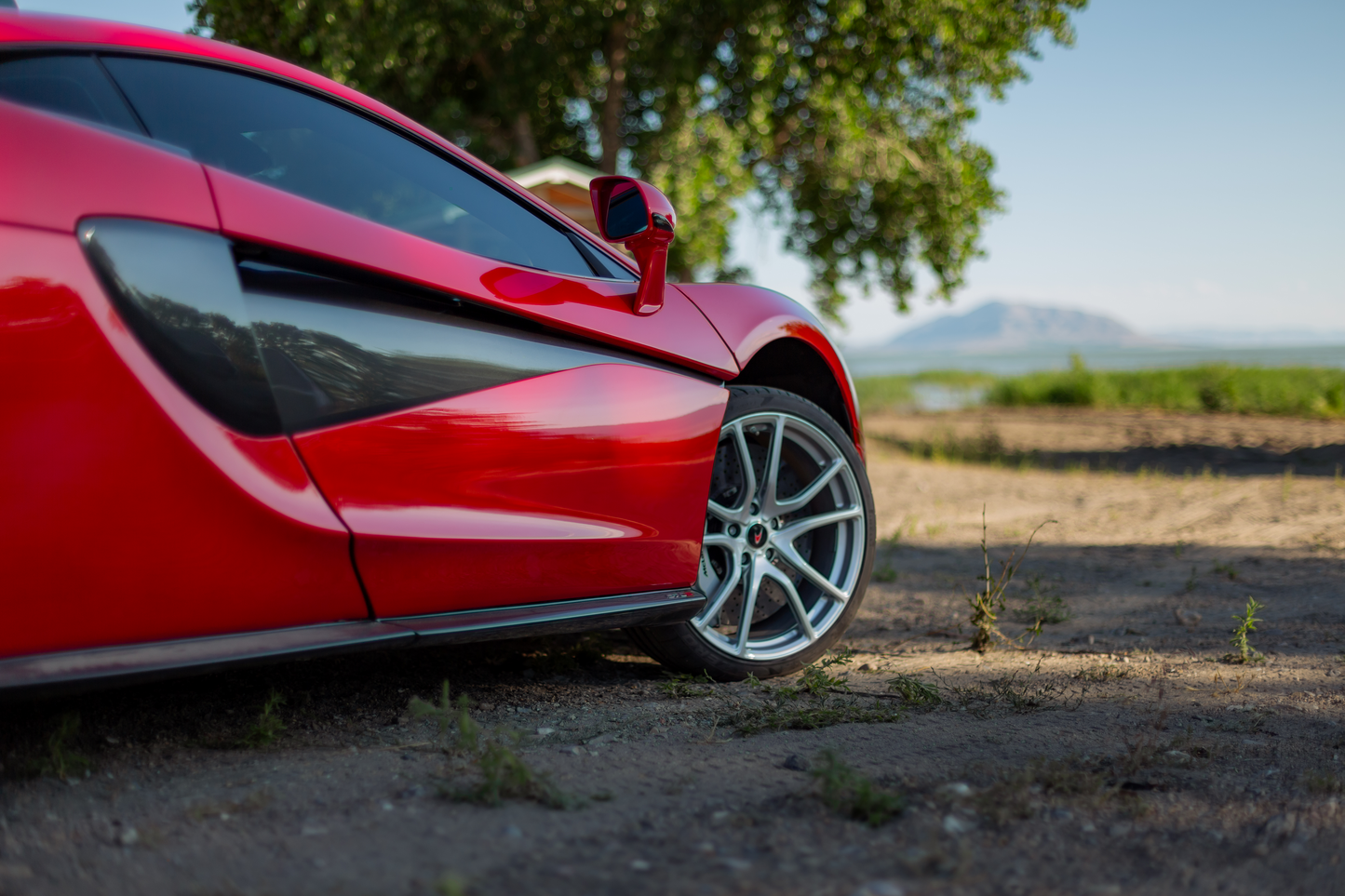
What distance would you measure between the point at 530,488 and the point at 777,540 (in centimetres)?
95

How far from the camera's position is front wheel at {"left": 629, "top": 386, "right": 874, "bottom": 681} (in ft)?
8.82

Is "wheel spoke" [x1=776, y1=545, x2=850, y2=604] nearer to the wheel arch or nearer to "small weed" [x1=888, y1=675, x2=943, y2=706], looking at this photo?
"small weed" [x1=888, y1=675, x2=943, y2=706]

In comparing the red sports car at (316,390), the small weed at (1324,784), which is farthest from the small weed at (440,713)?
the small weed at (1324,784)

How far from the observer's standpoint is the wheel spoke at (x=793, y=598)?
2.78 metres

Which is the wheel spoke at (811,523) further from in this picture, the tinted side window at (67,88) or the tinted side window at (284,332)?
the tinted side window at (67,88)

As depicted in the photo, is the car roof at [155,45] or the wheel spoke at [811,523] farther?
the wheel spoke at [811,523]

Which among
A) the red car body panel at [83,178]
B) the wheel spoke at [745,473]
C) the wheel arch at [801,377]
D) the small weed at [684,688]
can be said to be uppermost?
the red car body panel at [83,178]

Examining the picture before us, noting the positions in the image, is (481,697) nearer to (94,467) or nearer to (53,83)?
(94,467)

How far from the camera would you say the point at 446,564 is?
6.68 feet

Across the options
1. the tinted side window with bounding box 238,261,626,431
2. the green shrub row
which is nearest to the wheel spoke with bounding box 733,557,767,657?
the tinted side window with bounding box 238,261,626,431

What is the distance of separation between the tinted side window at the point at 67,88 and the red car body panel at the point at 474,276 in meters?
0.21

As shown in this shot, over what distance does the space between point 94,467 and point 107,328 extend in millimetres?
246

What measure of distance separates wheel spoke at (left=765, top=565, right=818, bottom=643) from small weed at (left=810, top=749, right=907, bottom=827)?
949 millimetres

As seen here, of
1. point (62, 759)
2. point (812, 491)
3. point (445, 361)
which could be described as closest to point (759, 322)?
point (812, 491)
